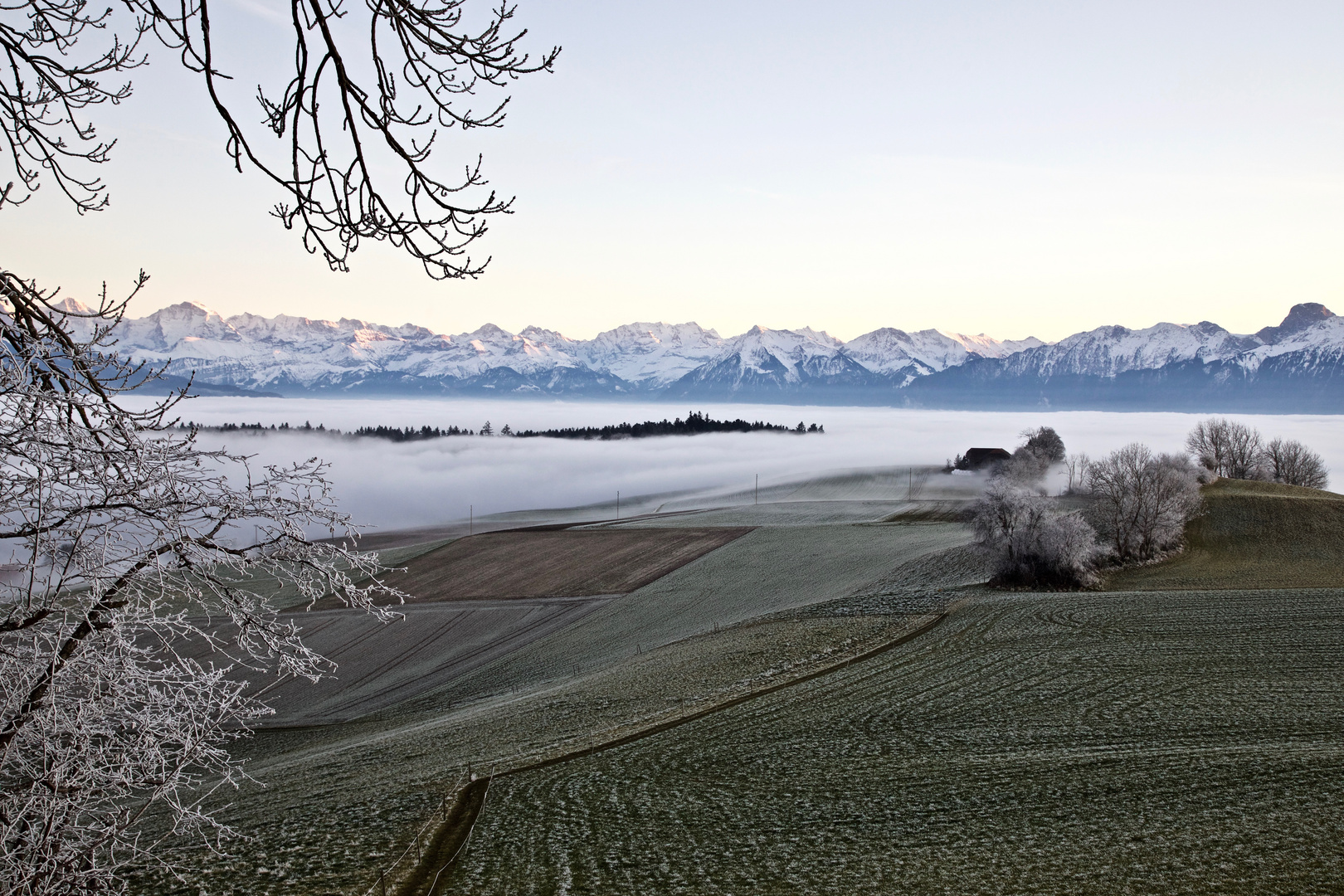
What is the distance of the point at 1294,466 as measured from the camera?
335ft

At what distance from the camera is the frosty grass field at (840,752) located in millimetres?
12219

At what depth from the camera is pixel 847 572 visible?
5575 cm

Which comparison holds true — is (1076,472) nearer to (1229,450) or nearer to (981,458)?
(1229,450)

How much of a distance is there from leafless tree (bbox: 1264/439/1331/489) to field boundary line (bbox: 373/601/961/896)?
94.1 meters

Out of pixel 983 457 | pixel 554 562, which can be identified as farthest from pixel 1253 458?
pixel 554 562

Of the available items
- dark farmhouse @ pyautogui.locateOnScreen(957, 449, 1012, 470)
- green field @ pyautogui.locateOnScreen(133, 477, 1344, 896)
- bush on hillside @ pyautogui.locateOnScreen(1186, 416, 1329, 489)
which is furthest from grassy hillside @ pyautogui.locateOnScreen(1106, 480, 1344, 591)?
dark farmhouse @ pyautogui.locateOnScreen(957, 449, 1012, 470)

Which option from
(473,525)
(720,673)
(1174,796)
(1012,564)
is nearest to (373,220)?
(1174,796)

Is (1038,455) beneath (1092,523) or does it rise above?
above

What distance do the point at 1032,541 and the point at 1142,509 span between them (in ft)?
36.2

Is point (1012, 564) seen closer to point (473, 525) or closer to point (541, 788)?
point (541, 788)

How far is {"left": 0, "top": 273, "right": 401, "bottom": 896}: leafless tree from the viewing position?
206 inches

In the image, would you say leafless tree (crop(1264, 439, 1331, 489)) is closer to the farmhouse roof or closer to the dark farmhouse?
the dark farmhouse

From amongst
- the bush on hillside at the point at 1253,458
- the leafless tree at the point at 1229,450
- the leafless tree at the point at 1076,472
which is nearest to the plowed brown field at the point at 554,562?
the leafless tree at the point at 1076,472

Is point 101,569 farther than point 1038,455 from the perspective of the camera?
No
